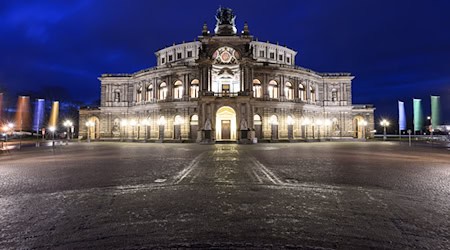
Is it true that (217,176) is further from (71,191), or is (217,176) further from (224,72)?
(224,72)

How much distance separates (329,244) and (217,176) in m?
6.20

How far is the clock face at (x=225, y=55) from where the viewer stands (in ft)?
127

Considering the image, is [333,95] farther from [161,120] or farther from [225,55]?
[161,120]

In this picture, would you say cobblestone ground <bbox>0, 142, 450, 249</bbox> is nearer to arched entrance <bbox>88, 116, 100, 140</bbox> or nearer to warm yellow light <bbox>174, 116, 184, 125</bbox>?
warm yellow light <bbox>174, 116, 184, 125</bbox>

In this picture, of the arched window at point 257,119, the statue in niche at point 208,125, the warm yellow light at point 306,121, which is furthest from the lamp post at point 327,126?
the statue in niche at point 208,125

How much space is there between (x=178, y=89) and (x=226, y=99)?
1157 centimetres

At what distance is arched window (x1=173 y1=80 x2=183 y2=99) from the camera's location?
4328 cm

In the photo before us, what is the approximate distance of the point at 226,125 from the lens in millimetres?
40750

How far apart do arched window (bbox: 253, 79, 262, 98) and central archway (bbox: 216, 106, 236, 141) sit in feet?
18.4

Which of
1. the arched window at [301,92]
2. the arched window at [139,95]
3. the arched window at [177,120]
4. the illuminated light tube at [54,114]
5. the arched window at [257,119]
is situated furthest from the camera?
the illuminated light tube at [54,114]

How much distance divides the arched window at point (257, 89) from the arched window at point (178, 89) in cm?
1318

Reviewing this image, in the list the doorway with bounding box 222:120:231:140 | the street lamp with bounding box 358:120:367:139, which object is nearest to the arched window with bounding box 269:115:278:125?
the doorway with bounding box 222:120:231:140

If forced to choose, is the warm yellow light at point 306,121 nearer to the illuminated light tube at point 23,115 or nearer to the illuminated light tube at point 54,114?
the illuminated light tube at point 54,114

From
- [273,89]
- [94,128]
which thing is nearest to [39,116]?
[94,128]
